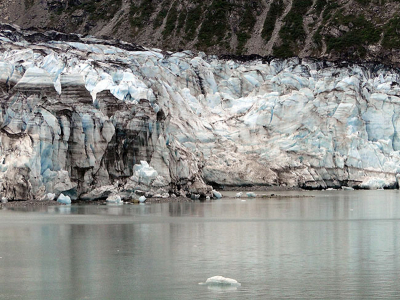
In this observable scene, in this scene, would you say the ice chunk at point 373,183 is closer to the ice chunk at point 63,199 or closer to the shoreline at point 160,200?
the shoreline at point 160,200

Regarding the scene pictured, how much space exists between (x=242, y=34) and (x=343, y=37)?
→ 15398 millimetres

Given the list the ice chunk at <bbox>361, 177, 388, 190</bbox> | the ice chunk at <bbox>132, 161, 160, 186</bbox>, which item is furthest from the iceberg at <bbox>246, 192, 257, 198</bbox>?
the ice chunk at <bbox>361, 177, 388, 190</bbox>

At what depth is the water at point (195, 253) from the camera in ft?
44.7

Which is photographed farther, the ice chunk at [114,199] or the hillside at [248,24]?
the hillside at [248,24]

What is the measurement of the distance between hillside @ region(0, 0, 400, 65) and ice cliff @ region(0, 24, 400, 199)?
115 ft

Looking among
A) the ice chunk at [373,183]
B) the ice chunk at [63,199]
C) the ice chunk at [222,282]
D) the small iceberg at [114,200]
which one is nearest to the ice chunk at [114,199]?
the small iceberg at [114,200]

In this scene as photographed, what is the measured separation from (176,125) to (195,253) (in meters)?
29.3

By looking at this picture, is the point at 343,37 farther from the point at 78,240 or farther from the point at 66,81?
the point at 78,240

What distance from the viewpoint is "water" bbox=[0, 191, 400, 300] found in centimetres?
1361

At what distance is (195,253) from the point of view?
18.1 meters

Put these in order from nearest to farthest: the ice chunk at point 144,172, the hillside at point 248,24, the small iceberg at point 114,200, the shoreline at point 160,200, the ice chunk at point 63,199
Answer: the shoreline at point 160,200 → the ice chunk at point 63,199 → the small iceberg at point 114,200 → the ice chunk at point 144,172 → the hillside at point 248,24

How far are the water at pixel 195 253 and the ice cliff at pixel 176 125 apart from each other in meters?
3.55

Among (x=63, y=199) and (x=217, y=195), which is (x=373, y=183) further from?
(x=63, y=199)

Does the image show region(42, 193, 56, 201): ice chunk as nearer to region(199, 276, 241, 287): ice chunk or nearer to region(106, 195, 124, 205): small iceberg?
region(106, 195, 124, 205): small iceberg
